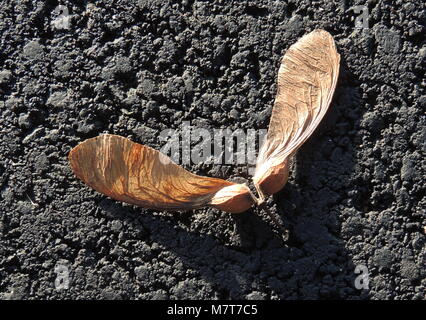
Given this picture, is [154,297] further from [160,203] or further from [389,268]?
[389,268]

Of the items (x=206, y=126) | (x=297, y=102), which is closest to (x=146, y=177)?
(x=206, y=126)

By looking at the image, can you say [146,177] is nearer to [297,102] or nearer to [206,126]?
Answer: [206,126]
